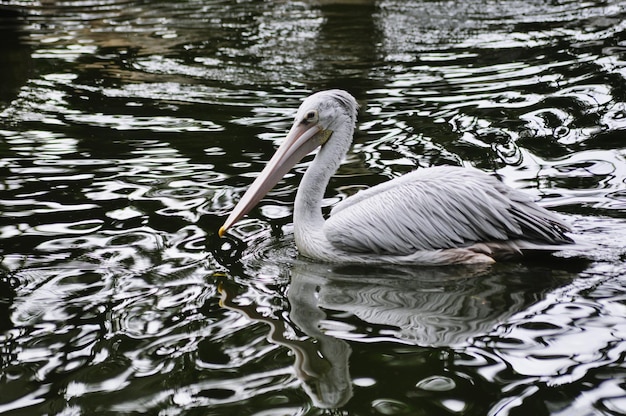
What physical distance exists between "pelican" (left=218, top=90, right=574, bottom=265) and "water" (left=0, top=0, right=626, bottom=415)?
0.34ft

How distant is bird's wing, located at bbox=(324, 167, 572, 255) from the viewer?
13.7ft

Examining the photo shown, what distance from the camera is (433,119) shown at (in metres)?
6.68

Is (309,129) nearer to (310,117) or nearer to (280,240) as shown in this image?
(310,117)

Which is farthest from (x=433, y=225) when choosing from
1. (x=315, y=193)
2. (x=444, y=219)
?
(x=315, y=193)

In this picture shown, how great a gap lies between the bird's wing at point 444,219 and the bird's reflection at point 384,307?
0.46ft

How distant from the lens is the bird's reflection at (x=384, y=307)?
329 centimetres

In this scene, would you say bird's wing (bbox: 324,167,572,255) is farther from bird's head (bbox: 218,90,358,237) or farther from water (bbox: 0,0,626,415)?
bird's head (bbox: 218,90,358,237)

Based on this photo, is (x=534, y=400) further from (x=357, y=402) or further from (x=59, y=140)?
(x=59, y=140)

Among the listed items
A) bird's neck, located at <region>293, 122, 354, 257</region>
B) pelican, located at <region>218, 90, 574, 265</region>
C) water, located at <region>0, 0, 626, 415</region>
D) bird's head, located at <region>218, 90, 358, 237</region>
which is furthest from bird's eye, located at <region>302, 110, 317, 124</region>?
water, located at <region>0, 0, 626, 415</region>

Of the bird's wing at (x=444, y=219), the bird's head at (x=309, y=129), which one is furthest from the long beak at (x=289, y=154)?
the bird's wing at (x=444, y=219)

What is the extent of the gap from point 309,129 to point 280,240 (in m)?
0.61

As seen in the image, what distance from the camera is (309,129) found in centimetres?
457

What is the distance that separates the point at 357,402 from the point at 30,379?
1.20m

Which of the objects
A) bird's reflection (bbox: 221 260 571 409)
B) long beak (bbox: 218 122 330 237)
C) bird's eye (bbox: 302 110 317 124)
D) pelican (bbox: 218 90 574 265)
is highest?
bird's eye (bbox: 302 110 317 124)
